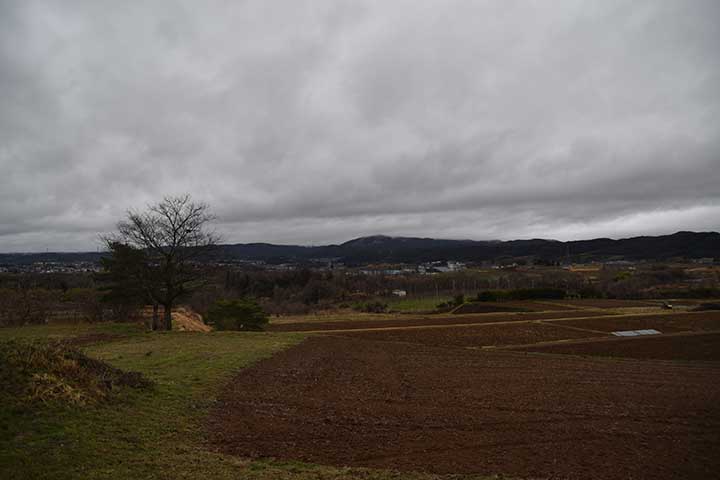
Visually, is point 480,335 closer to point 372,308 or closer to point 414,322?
point 414,322

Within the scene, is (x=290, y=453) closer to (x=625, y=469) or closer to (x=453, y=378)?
(x=625, y=469)

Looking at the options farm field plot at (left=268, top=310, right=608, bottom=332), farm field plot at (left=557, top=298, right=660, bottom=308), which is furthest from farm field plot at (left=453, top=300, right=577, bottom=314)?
farm field plot at (left=268, top=310, right=608, bottom=332)

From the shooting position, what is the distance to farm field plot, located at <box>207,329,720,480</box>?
8719 millimetres

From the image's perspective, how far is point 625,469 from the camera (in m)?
8.48

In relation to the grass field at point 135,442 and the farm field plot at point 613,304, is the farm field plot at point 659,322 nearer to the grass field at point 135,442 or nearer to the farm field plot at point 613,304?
the farm field plot at point 613,304

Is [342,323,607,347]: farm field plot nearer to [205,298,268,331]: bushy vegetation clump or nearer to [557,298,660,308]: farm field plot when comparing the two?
[205,298,268,331]: bushy vegetation clump

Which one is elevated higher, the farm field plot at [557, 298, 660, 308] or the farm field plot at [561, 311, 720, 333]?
the farm field plot at [561, 311, 720, 333]

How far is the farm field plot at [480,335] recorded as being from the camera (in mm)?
31008

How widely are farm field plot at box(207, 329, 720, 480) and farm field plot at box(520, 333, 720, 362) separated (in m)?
7.14

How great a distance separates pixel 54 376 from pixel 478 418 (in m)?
10.9

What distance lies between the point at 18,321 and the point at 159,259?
42.1 feet

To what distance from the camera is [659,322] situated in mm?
41531

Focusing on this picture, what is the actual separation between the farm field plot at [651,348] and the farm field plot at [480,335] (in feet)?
10.2

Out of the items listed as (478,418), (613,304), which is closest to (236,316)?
(478,418)
